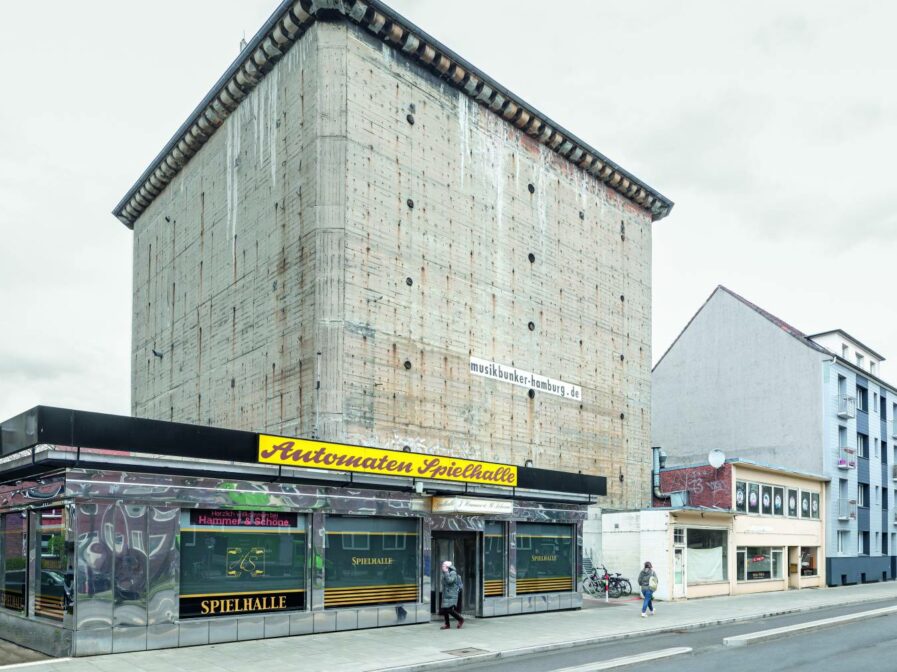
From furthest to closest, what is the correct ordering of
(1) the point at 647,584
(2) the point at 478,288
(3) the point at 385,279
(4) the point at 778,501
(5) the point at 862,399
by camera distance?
1. (5) the point at 862,399
2. (4) the point at 778,501
3. (2) the point at 478,288
4. (3) the point at 385,279
5. (1) the point at 647,584

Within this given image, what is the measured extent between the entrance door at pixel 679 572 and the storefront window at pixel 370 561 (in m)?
15.2

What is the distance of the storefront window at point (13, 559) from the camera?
58.0 feet

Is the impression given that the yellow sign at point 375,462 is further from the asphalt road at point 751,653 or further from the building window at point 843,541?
the building window at point 843,541

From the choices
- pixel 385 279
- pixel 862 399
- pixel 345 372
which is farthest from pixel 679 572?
pixel 862 399

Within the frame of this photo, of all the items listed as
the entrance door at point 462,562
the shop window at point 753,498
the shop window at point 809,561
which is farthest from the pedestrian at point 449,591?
the shop window at point 809,561

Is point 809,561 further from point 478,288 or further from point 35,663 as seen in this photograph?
point 35,663

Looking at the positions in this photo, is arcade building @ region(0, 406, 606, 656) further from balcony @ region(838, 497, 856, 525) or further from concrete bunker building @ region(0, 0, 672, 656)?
balcony @ region(838, 497, 856, 525)

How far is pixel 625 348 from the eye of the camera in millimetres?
46531

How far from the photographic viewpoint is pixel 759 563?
3978cm

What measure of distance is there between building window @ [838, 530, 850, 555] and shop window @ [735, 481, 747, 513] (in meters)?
14.0

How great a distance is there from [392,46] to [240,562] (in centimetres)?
2338

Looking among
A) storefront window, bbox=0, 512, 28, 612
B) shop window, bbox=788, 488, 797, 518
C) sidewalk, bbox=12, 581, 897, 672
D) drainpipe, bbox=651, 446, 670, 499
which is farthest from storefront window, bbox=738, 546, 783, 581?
storefront window, bbox=0, 512, 28, 612

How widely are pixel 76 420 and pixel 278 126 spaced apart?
71.4 feet

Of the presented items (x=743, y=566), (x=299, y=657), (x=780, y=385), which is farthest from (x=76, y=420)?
(x=780, y=385)
